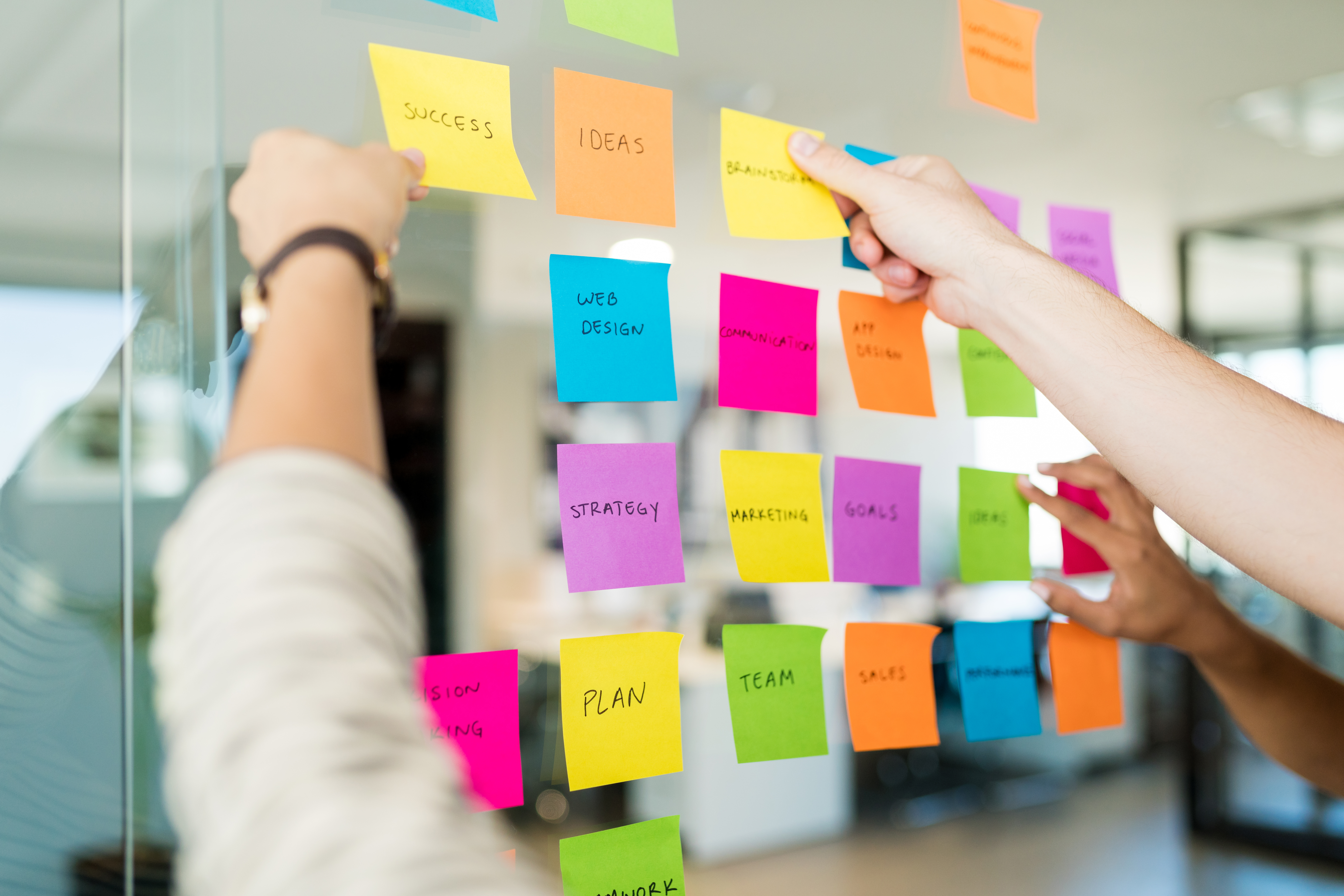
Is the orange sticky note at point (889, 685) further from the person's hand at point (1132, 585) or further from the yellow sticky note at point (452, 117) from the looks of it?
the yellow sticky note at point (452, 117)

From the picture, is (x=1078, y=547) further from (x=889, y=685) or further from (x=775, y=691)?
(x=775, y=691)

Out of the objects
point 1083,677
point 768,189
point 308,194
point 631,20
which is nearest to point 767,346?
point 768,189

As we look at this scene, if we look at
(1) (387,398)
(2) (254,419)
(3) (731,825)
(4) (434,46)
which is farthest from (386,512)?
(3) (731,825)

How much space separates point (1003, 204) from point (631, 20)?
0.46 meters

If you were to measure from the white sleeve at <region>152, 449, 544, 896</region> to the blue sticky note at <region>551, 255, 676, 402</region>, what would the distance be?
0.31 metres

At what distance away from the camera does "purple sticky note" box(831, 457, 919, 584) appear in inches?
31.2

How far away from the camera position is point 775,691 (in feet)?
2.41

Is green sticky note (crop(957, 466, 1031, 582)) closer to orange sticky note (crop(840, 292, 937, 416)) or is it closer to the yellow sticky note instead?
orange sticky note (crop(840, 292, 937, 416))

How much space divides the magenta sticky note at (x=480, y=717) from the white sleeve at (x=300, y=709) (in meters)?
0.26

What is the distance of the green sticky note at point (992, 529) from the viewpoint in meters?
0.89

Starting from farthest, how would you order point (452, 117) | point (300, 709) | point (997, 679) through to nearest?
1. point (997, 679)
2. point (452, 117)
3. point (300, 709)

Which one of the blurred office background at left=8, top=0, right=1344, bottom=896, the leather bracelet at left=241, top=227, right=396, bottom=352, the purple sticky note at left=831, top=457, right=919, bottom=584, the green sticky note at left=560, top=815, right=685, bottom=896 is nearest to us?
the leather bracelet at left=241, top=227, right=396, bottom=352

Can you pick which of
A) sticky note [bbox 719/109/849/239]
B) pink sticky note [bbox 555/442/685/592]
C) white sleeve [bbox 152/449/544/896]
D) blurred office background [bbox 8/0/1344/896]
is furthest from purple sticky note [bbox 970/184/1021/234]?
white sleeve [bbox 152/449/544/896]

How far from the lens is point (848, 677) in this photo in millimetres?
796
